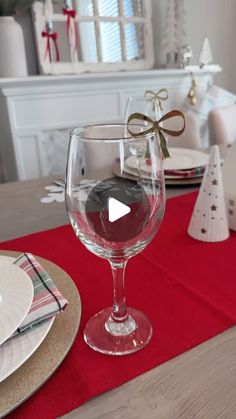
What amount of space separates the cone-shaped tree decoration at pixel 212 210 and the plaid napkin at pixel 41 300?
0.99 ft

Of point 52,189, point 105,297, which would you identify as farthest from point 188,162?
point 105,297

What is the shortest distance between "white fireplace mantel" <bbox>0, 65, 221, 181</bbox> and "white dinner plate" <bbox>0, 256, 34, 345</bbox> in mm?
1662

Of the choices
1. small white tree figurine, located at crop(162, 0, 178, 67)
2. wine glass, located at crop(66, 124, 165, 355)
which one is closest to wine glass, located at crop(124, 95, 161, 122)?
wine glass, located at crop(66, 124, 165, 355)

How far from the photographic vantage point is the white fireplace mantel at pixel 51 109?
6.64ft

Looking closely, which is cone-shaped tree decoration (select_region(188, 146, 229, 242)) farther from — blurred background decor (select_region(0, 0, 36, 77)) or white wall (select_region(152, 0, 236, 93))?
white wall (select_region(152, 0, 236, 93))

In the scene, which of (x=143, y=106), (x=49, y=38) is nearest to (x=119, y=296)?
(x=143, y=106)

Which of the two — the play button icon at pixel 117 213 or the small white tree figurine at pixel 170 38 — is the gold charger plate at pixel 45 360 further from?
the small white tree figurine at pixel 170 38

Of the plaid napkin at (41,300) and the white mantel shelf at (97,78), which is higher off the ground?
the white mantel shelf at (97,78)

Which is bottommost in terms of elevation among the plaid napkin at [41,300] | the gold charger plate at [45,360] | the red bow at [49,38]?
the gold charger plate at [45,360]

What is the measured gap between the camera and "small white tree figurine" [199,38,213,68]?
254 centimetres

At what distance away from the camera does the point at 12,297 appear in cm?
41

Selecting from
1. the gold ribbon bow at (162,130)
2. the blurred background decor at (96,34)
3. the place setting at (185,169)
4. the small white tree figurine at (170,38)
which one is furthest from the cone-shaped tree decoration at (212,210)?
the small white tree figurine at (170,38)

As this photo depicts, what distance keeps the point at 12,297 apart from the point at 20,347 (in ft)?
0.21

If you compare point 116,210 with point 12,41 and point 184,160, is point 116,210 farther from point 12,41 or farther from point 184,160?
point 12,41
